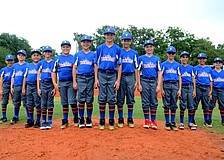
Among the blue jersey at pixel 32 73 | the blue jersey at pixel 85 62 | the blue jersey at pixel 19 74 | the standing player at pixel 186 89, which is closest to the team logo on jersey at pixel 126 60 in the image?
the blue jersey at pixel 85 62

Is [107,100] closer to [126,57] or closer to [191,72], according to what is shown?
[126,57]

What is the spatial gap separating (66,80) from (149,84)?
6.66 feet

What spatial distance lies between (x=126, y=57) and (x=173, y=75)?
1328 millimetres

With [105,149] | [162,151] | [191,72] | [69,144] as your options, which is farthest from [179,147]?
[191,72]

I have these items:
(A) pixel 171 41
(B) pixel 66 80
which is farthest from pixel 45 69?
(A) pixel 171 41

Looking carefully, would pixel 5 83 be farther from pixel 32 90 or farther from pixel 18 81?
pixel 32 90

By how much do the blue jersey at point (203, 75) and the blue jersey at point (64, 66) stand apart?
12.1 feet

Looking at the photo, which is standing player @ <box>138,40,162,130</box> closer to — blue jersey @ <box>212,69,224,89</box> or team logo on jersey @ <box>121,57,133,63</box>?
team logo on jersey @ <box>121,57,133,63</box>

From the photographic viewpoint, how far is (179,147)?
4.92m

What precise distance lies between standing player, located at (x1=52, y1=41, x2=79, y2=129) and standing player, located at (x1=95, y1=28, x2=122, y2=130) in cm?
71

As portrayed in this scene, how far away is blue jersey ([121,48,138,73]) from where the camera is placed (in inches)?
254

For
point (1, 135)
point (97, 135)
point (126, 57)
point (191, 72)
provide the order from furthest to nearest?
point (191, 72)
point (126, 57)
point (1, 135)
point (97, 135)

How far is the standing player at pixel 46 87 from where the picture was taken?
6867 mm

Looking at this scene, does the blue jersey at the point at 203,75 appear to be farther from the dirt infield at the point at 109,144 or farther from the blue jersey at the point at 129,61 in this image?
the blue jersey at the point at 129,61
